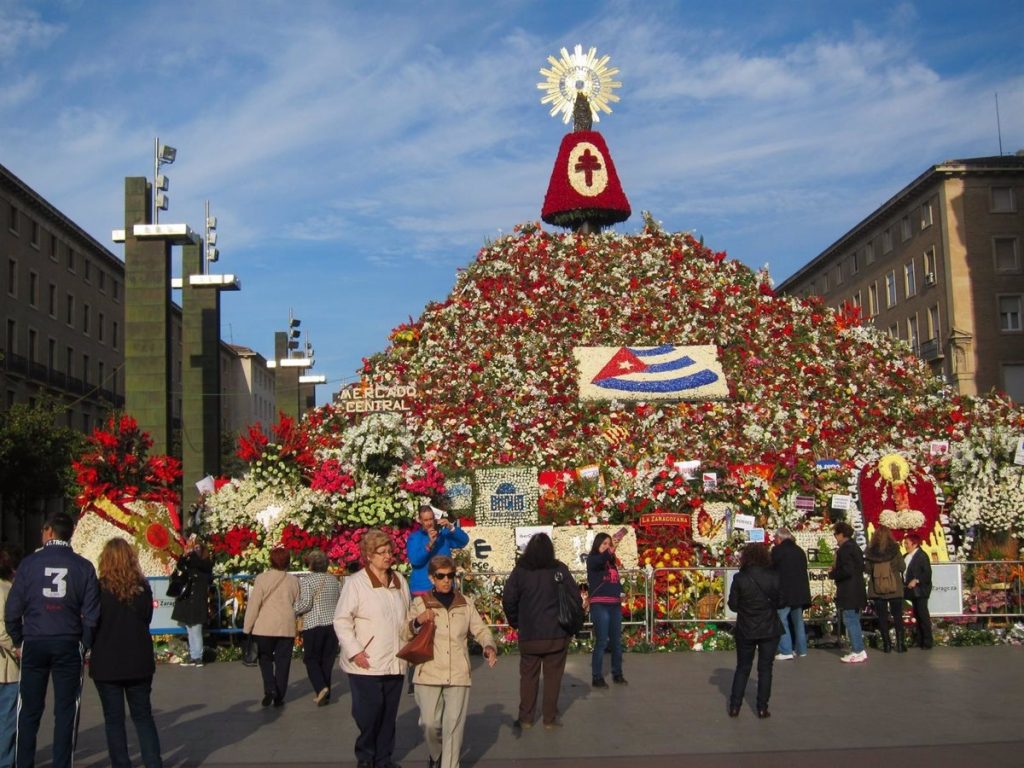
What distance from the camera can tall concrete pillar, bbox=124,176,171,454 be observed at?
888 inches

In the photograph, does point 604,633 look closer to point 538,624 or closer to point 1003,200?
point 538,624

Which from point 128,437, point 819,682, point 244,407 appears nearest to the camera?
point 819,682

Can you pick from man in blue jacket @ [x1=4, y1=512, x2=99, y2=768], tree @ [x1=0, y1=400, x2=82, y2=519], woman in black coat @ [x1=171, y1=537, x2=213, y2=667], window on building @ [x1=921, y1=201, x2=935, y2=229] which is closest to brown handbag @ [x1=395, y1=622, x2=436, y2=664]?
man in blue jacket @ [x1=4, y1=512, x2=99, y2=768]

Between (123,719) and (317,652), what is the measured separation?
3675mm

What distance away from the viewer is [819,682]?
1204 cm

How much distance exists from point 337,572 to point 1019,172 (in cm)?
4443

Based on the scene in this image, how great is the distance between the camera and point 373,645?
309 inches

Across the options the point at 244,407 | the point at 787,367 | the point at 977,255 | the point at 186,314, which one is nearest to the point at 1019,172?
the point at 977,255

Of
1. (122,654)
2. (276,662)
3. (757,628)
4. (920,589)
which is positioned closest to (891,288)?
(920,589)

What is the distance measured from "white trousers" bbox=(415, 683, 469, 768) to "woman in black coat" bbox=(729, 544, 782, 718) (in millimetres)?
3104

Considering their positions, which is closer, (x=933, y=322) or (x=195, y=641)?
(x=195, y=641)

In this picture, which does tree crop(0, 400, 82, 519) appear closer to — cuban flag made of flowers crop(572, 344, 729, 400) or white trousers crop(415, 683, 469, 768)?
cuban flag made of flowers crop(572, 344, 729, 400)

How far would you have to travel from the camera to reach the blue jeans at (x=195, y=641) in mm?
14383

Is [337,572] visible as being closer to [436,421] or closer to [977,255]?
[436,421]
